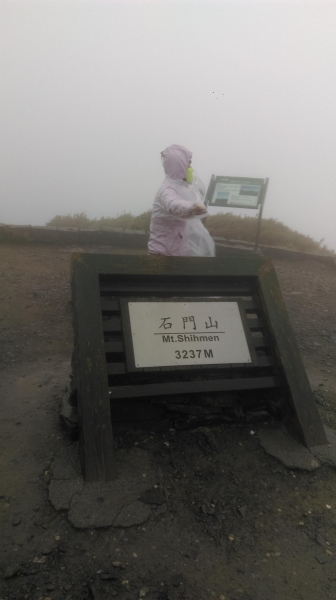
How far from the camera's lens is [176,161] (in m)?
3.78

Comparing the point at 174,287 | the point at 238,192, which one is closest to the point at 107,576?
the point at 174,287

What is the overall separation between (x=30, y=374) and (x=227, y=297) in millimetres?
1891

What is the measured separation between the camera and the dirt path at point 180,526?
2.03 metres

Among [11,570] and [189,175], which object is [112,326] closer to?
[11,570]

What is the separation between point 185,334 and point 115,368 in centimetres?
50

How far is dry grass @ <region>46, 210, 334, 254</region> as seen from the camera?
9.32 metres

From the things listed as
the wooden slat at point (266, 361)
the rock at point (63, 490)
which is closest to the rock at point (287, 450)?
the wooden slat at point (266, 361)

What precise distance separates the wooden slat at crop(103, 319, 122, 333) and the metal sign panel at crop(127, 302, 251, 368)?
0.09 m

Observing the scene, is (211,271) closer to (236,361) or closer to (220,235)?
(236,361)

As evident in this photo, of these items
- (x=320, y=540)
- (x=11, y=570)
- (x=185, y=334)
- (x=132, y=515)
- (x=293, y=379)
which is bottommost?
(x=11, y=570)

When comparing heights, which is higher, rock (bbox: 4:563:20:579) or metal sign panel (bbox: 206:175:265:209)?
metal sign panel (bbox: 206:175:265:209)

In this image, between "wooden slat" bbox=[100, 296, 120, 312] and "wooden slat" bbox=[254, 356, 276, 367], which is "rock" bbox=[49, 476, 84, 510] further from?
"wooden slat" bbox=[254, 356, 276, 367]

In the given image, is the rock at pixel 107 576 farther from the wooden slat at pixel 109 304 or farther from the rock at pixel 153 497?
the wooden slat at pixel 109 304

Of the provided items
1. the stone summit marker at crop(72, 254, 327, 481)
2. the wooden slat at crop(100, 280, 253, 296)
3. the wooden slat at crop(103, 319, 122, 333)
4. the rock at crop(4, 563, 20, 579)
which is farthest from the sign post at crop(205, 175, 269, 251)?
the rock at crop(4, 563, 20, 579)
